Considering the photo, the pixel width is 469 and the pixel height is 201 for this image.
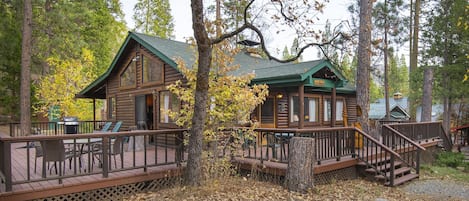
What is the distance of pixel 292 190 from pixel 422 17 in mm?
14727

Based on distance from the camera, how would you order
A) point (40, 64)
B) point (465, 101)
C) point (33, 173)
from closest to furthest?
point (33, 173)
point (40, 64)
point (465, 101)

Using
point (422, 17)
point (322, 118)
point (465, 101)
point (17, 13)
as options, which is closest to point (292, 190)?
point (322, 118)

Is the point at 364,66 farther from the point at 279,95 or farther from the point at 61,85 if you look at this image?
the point at 61,85

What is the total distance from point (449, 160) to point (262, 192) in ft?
30.5

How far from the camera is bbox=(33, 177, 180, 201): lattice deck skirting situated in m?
5.25

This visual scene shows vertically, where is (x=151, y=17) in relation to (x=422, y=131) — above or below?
above

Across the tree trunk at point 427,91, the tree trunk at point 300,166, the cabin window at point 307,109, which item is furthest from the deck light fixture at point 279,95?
the tree trunk at point 427,91

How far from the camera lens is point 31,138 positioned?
183 inches

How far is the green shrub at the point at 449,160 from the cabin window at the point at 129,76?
1204 centimetres

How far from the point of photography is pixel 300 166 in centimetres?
591

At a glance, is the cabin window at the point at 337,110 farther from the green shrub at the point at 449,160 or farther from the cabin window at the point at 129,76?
the cabin window at the point at 129,76

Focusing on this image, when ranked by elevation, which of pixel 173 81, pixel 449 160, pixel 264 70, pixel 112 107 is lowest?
pixel 449 160

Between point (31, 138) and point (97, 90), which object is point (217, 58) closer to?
point (31, 138)

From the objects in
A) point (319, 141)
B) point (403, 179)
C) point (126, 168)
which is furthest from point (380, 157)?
point (126, 168)
